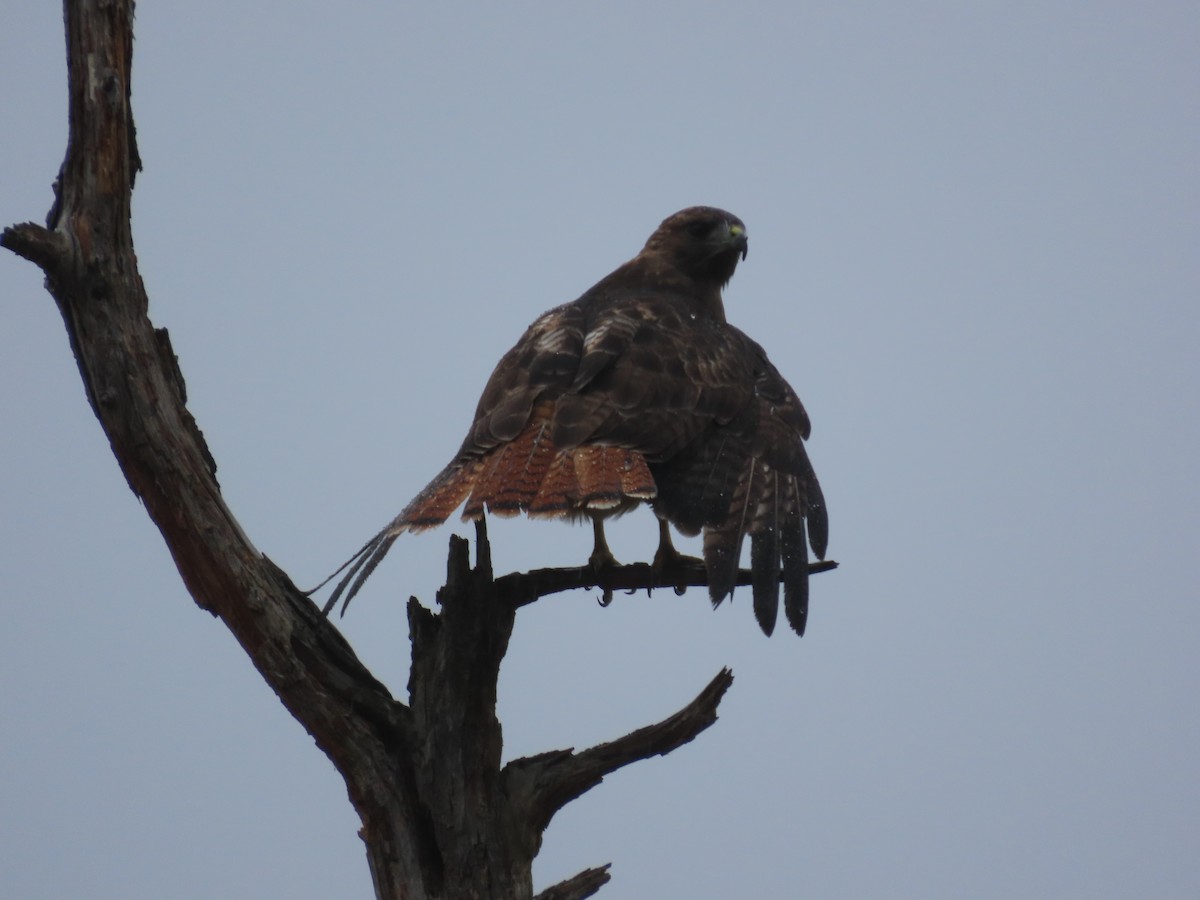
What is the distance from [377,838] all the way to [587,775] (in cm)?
83

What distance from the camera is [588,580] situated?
579 cm

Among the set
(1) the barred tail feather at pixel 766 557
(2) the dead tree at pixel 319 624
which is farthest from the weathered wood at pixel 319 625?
(1) the barred tail feather at pixel 766 557

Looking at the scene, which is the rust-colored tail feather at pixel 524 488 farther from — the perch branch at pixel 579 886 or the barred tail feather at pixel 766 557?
the perch branch at pixel 579 886

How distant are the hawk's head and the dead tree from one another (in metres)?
3.18

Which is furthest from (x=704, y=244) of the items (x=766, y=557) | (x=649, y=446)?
(x=766, y=557)

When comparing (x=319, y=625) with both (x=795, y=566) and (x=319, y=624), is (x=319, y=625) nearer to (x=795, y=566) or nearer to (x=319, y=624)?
(x=319, y=624)

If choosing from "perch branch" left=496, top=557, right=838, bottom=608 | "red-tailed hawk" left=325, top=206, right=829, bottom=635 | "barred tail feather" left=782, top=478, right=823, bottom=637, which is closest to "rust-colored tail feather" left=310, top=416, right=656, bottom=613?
"red-tailed hawk" left=325, top=206, right=829, bottom=635

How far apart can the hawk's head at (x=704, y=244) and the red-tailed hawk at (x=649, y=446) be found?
3.18 feet

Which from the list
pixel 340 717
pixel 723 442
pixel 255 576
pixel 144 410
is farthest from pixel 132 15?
pixel 723 442

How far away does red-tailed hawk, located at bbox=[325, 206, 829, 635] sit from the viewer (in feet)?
17.6

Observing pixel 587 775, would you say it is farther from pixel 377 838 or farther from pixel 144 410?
pixel 144 410

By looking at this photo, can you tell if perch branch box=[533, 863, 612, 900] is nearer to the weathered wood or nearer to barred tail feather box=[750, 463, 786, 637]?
the weathered wood

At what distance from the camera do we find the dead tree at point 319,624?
452cm

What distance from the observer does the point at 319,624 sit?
5012 millimetres
